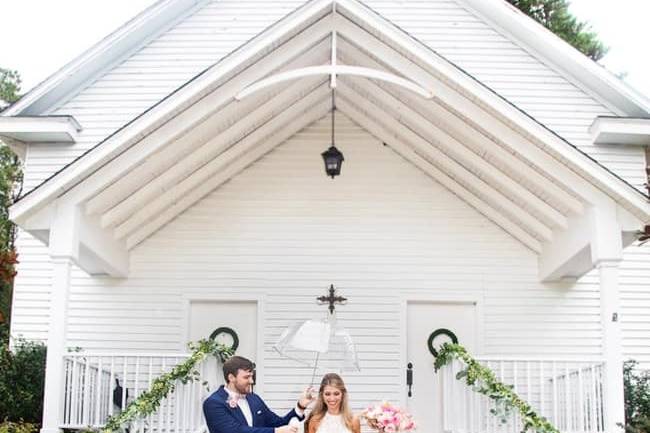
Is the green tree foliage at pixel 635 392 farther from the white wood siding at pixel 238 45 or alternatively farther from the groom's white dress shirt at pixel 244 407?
the groom's white dress shirt at pixel 244 407

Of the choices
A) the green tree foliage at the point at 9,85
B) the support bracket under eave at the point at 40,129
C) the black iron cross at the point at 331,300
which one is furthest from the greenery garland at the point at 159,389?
the green tree foliage at the point at 9,85

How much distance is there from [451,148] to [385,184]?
180 centimetres

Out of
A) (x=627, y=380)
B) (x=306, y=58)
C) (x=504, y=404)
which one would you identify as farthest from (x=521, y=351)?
(x=306, y=58)

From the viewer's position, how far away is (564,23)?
26.5 m

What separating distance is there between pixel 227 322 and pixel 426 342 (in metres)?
2.72

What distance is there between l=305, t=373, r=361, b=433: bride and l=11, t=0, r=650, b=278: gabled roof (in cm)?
359

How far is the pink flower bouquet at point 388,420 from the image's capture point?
7.20m

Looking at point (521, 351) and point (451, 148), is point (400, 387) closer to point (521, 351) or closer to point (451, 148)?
point (521, 351)

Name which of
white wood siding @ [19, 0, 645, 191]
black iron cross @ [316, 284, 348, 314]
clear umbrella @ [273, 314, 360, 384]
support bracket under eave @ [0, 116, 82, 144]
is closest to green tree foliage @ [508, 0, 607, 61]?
white wood siding @ [19, 0, 645, 191]

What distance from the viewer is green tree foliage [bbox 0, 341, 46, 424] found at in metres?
11.5

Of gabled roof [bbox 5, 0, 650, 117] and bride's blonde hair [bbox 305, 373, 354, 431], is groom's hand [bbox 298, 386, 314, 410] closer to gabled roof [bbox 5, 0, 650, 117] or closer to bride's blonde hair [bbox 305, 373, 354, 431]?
bride's blonde hair [bbox 305, 373, 354, 431]

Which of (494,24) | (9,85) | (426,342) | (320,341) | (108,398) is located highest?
(9,85)

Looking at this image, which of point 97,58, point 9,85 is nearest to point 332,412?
point 97,58

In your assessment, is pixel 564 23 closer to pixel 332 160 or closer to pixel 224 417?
pixel 332 160
